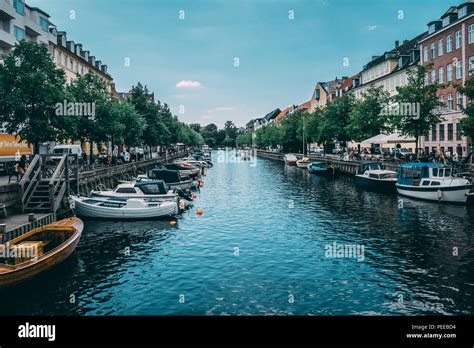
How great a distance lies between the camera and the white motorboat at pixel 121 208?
1232 inches

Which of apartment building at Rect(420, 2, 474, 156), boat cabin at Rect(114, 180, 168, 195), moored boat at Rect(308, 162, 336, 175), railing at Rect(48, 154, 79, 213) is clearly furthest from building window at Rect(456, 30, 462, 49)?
railing at Rect(48, 154, 79, 213)

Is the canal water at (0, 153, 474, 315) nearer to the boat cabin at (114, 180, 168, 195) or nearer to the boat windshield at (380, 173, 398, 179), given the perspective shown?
the boat cabin at (114, 180, 168, 195)

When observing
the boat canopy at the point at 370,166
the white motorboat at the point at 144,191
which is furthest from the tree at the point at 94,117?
the boat canopy at the point at 370,166

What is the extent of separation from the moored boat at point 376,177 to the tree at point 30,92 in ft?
104

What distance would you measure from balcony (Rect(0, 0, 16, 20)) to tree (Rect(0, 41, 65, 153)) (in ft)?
61.7

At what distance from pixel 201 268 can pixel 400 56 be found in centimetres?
7256

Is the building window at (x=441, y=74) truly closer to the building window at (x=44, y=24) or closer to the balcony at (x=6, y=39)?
the balcony at (x=6, y=39)

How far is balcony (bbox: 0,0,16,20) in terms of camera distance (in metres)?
49.5

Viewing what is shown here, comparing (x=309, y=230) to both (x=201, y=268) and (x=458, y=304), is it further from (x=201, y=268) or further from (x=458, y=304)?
(x=458, y=304)

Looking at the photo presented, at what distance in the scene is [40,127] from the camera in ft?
113

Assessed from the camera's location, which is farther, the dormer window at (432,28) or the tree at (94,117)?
the dormer window at (432,28)

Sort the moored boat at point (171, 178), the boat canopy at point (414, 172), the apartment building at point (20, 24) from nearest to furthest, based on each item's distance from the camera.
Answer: the boat canopy at point (414, 172)
the moored boat at point (171, 178)
the apartment building at point (20, 24)

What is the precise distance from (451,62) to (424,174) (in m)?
30.4

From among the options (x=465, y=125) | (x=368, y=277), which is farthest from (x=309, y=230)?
(x=465, y=125)
